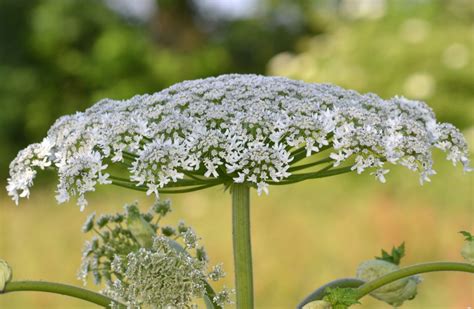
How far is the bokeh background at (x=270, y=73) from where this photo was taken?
6773 millimetres

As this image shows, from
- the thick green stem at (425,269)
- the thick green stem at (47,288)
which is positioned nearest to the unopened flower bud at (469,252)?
the thick green stem at (425,269)

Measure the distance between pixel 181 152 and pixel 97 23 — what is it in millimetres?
17225

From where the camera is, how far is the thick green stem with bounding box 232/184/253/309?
5.52 feet

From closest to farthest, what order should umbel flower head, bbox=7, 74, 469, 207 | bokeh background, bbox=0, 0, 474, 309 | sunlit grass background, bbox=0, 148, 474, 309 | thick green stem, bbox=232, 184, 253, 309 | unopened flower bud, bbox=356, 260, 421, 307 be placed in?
umbel flower head, bbox=7, 74, 469, 207 → thick green stem, bbox=232, 184, 253, 309 → unopened flower bud, bbox=356, 260, 421, 307 → sunlit grass background, bbox=0, 148, 474, 309 → bokeh background, bbox=0, 0, 474, 309

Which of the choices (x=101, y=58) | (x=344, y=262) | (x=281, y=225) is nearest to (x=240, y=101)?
(x=344, y=262)

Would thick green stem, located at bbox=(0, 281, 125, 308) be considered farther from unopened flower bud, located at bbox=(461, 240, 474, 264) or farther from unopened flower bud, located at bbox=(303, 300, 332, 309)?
unopened flower bud, located at bbox=(461, 240, 474, 264)

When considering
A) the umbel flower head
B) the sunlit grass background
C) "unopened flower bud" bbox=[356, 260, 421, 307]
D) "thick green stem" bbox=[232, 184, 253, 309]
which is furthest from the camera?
the sunlit grass background

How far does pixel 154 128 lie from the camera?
5.09 ft

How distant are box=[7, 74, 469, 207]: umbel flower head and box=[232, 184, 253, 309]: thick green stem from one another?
53mm

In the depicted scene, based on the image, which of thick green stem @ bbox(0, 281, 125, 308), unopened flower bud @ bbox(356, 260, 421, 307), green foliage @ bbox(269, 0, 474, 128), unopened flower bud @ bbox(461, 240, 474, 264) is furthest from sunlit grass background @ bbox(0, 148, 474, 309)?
thick green stem @ bbox(0, 281, 125, 308)

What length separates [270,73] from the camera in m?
13.1

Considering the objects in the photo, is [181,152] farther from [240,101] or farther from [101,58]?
[101,58]

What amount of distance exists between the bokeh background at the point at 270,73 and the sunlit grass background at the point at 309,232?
0.7 inches

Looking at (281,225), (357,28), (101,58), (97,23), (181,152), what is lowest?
(181,152)
